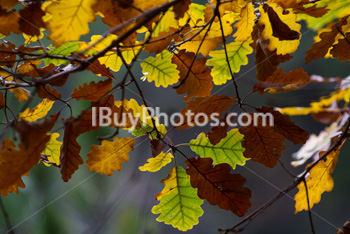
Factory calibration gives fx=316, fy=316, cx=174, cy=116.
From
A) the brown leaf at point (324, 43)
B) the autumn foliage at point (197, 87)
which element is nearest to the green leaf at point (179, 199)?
the autumn foliage at point (197, 87)

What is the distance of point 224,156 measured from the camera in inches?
24.1

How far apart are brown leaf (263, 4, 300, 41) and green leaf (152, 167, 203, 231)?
0.30 m

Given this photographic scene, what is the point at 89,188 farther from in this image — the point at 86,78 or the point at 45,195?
the point at 86,78

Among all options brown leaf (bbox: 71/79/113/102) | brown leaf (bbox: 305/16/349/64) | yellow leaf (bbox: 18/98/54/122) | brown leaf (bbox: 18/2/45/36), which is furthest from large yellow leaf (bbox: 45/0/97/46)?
brown leaf (bbox: 305/16/349/64)

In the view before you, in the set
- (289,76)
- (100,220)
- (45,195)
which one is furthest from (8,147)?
(45,195)

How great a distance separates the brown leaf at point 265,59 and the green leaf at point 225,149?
0.13 meters

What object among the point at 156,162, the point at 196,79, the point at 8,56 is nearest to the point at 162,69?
the point at 196,79

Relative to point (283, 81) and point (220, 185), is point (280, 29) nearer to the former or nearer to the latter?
point (283, 81)

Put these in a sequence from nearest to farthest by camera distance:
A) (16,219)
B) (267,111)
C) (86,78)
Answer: (267,111)
(16,219)
(86,78)

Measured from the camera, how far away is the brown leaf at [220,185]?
55cm

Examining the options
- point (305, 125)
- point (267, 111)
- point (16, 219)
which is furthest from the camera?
point (305, 125)

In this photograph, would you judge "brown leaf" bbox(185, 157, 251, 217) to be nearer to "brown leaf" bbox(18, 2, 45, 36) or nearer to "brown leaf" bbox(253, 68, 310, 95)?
"brown leaf" bbox(253, 68, 310, 95)

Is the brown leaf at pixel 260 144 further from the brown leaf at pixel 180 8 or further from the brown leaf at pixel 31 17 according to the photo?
the brown leaf at pixel 31 17

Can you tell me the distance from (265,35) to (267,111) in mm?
148
